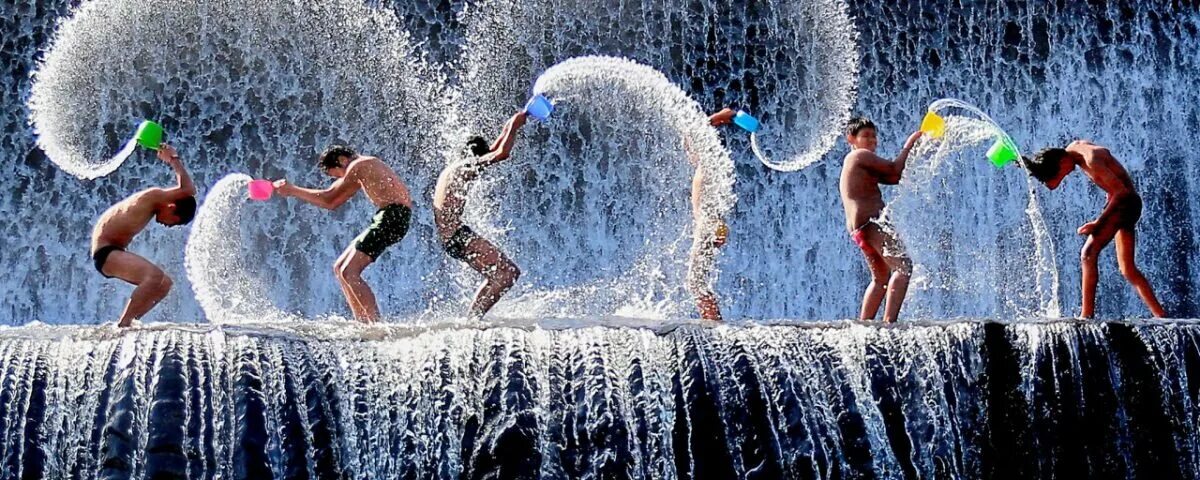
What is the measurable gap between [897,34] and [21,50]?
747 centimetres

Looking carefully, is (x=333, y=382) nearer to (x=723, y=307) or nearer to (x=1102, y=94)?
(x=723, y=307)

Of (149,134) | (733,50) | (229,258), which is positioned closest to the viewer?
(149,134)

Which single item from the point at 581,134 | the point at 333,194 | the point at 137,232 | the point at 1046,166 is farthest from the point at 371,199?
the point at 581,134

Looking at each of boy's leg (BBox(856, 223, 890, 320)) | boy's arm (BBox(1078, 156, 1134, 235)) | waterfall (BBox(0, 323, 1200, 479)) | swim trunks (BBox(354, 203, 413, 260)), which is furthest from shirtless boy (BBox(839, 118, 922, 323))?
swim trunks (BBox(354, 203, 413, 260))

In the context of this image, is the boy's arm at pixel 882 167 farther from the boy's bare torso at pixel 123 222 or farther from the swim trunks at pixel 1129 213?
the boy's bare torso at pixel 123 222

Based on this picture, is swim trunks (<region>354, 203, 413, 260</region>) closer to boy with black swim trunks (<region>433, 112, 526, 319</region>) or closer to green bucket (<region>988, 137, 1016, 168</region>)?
boy with black swim trunks (<region>433, 112, 526, 319</region>)

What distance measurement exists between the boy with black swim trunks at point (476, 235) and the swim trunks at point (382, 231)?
208mm

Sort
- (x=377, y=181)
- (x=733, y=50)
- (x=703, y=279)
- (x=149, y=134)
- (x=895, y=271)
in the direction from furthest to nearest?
1. (x=733, y=50)
2. (x=703, y=279)
3. (x=377, y=181)
4. (x=895, y=271)
5. (x=149, y=134)

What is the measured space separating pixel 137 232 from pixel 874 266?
366cm

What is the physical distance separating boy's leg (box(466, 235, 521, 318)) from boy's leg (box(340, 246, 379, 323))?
0.51 m

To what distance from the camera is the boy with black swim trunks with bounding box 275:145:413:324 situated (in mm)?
7949

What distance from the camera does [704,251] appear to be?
8305mm

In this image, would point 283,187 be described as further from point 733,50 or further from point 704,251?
point 733,50

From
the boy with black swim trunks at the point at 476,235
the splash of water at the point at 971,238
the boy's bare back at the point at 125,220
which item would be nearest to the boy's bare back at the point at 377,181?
the boy with black swim trunks at the point at 476,235
